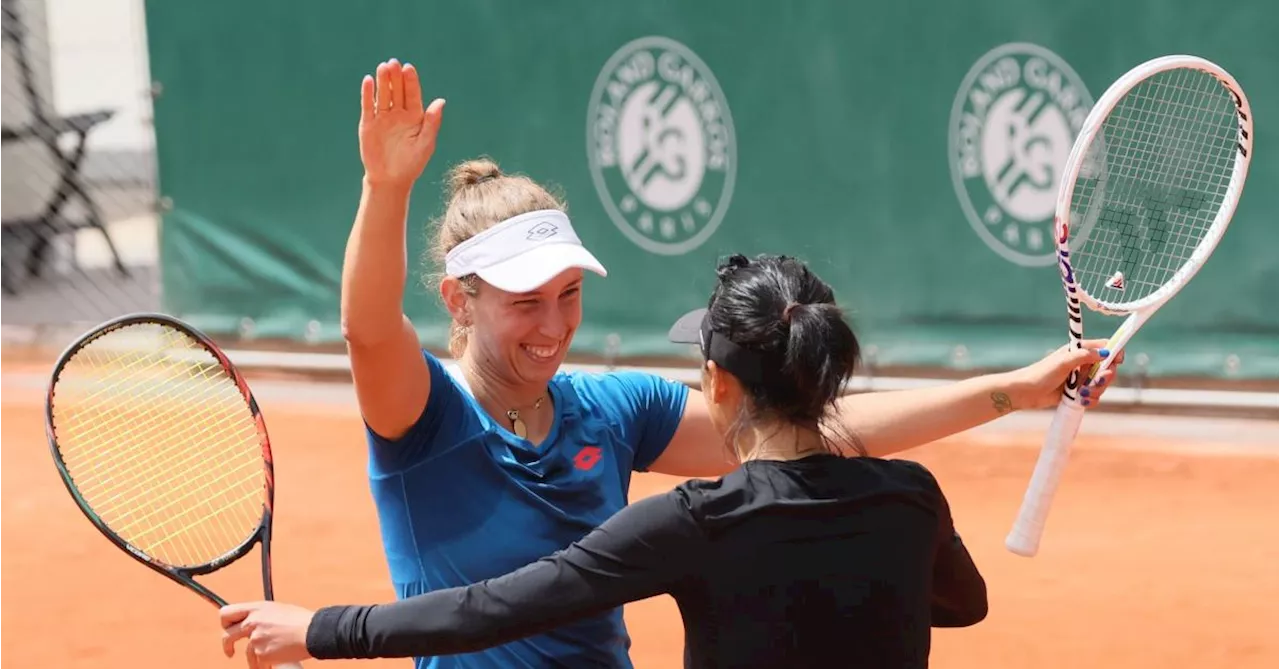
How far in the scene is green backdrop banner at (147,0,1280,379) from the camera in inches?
301

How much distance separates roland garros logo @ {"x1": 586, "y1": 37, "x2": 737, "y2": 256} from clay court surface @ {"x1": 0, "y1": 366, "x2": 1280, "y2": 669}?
1825 millimetres

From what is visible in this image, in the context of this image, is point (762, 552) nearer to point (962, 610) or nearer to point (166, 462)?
point (962, 610)

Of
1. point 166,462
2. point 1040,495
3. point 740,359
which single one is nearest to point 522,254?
point 740,359

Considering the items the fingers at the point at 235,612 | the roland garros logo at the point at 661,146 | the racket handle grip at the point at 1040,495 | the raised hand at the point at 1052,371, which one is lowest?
the roland garros logo at the point at 661,146

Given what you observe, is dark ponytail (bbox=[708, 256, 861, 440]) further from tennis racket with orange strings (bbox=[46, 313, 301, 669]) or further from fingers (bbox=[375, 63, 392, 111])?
tennis racket with orange strings (bbox=[46, 313, 301, 669])

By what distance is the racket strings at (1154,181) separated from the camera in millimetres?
6000

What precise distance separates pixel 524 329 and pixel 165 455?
181 inches

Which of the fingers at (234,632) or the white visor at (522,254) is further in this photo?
the white visor at (522,254)

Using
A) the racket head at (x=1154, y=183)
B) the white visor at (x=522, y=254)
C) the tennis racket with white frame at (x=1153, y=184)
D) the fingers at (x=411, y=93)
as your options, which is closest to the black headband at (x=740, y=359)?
the white visor at (x=522, y=254)

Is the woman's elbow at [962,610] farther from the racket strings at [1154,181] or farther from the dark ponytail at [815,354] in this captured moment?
the racket strings at [1154,181]

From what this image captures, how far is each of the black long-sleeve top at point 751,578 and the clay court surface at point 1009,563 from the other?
9.74ft

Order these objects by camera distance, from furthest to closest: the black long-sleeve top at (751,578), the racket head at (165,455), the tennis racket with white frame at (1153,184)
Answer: the tennis racket with white frame at (1153,184) < the racket head at (165,455) < the black long-sleeve top at (751,578)

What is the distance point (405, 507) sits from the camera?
2.45 metres

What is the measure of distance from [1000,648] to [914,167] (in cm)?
371
